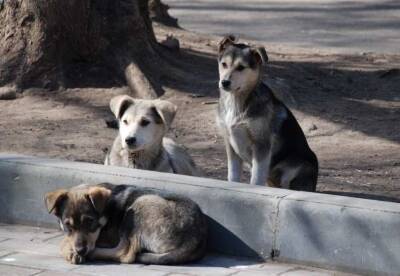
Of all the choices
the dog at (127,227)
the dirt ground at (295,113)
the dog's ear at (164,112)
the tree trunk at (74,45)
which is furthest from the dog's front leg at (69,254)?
the tree trunk at (74,45)

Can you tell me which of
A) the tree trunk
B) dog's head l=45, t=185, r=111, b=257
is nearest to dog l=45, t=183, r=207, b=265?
dog's head l=45, t=185, r=111, b=257

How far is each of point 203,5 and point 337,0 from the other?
2514 millimetres

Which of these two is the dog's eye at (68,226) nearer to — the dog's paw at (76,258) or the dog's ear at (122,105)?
the dog's paw at (76,258)

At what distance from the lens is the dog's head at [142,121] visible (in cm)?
830

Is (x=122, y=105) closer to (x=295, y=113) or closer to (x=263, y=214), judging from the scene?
(x=263, y=214)

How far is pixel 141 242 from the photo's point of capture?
7336 millimetres

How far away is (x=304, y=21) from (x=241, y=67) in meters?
10.0

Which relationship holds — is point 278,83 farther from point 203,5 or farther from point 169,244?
point 203,5

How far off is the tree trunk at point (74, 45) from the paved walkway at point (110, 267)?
418 cm

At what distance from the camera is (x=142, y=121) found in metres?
8.35

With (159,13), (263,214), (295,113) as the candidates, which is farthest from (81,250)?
(159,13)

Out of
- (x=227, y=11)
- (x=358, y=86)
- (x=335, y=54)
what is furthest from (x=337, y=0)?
(x=358, y=86)

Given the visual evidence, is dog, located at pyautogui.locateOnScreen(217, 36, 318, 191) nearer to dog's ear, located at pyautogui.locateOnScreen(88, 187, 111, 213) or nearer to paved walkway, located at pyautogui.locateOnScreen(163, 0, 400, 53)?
dog's ear, located at pyautogui.locateOnScreen(88, 187, 111, 213)

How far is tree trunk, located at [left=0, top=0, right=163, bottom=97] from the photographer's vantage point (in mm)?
11742
